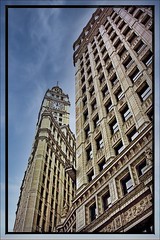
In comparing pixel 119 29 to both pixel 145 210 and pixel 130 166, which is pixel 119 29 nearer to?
pixel 130 166

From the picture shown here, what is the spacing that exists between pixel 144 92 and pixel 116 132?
10.5ft

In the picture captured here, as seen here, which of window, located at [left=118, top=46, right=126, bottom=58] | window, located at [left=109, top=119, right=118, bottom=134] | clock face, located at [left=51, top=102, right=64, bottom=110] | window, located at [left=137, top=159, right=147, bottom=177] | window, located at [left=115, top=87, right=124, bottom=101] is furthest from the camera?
clock face, located at [left=51, top=102, right=64, bottom=110]

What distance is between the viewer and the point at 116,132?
61.9ft

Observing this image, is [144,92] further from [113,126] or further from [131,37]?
[131,37]

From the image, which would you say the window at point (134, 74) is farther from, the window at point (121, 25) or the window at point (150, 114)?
the window at point (121, 25)

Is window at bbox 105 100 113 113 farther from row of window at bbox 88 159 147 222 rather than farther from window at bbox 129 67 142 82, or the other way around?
row of window at bbox 88 159 147 222

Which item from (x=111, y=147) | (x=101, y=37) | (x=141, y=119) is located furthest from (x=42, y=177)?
(x=141, y=119)

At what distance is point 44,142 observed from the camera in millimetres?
45750

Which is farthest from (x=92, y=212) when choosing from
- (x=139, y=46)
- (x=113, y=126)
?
(x=139, y=46)

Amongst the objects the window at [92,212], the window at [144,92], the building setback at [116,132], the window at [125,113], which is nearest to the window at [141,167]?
the building setback at [116,132]

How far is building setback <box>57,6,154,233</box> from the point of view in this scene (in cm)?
1386

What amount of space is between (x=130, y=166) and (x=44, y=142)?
3163 centimetres

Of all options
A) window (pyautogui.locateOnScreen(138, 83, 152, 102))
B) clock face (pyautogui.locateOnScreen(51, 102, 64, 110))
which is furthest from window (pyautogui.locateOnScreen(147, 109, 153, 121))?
clock face (pyautogui.locateOnScreen(51, 102, 64, 110))

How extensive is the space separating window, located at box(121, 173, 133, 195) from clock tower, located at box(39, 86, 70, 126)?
47.6 meters
